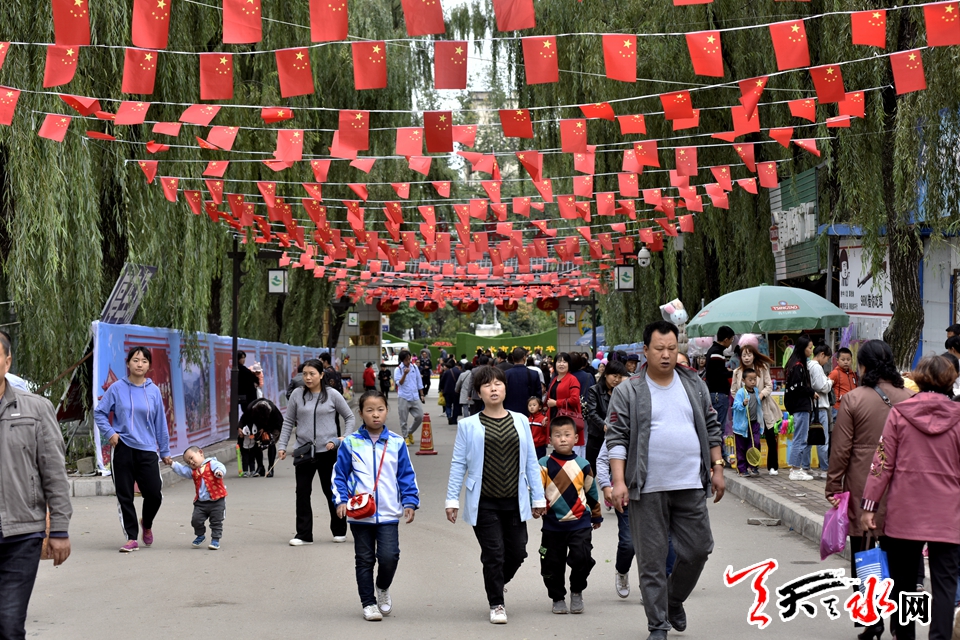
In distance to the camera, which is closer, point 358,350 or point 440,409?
point 440,409

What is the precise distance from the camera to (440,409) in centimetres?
3875

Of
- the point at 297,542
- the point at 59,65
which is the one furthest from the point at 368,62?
the point at 297,542

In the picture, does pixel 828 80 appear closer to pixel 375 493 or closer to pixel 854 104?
pixel 854 104

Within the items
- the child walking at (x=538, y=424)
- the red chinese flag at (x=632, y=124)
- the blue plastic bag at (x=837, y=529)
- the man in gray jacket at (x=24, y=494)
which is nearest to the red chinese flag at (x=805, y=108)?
the red chinese flag at (x=632, y=124)

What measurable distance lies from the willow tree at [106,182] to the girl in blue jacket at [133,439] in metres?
2.35

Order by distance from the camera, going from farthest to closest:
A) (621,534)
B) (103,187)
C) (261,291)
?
(261,291), (103,187), (621,534)

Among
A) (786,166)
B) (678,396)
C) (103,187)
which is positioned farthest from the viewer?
→ (786,166)

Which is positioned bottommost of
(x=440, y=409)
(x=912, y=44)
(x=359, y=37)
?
(x=440, y=409)

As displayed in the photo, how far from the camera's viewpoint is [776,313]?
1518cm

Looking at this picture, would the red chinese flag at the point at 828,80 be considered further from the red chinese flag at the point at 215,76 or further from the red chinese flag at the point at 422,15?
the red chinese flag at the point at 215,76

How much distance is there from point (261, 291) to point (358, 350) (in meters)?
24.5

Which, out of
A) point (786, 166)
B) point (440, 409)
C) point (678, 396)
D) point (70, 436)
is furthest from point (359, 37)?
point (440, 409)

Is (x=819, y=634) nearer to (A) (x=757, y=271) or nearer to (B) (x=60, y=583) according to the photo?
(B) (x=60, y=583)

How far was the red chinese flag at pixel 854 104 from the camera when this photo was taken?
11805 millimetres
